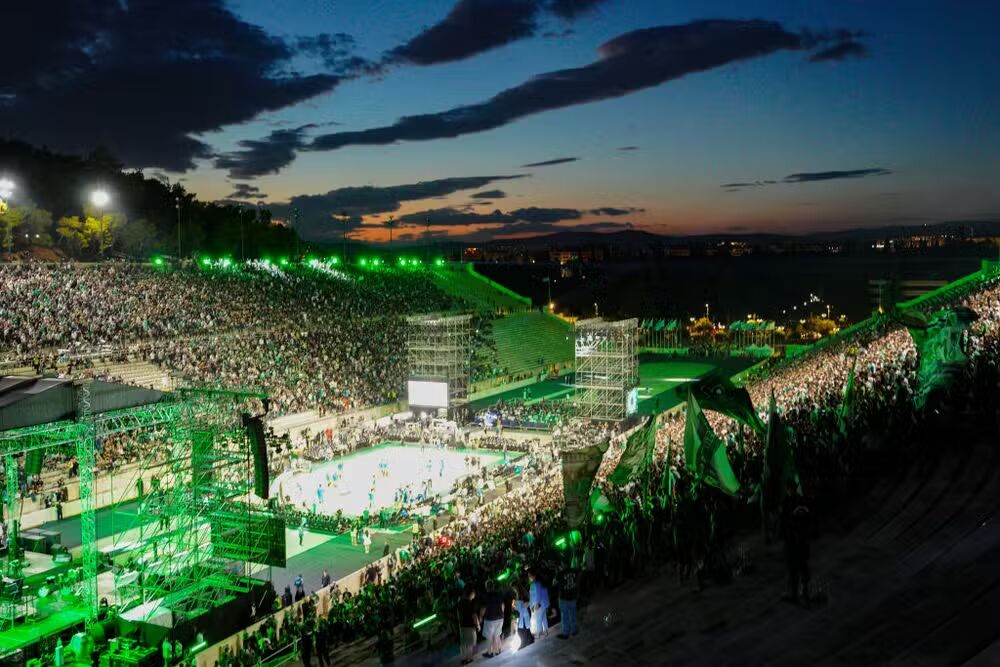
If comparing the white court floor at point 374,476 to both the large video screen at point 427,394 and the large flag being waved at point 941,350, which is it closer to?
the large video screen at point 427,394

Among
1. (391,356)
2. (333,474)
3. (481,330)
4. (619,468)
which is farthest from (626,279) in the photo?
(619,468)

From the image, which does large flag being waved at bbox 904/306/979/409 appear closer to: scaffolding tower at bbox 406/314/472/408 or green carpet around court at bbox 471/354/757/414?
green carpet around court at bbox 471/354/757/414

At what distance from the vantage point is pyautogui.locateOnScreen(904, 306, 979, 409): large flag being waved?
1411cm

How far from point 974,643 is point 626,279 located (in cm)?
15012

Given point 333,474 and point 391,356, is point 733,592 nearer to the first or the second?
point 333,474

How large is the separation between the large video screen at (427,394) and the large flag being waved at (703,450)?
2587 centimetres

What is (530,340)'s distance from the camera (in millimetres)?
56750

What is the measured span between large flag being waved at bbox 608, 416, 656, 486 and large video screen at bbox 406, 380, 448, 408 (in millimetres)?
24342

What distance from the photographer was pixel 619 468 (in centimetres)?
1303

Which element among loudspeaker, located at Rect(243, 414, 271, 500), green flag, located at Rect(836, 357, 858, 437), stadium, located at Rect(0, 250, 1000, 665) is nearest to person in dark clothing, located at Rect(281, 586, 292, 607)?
stadium, located at Rect(0, 250, 1000, 665)

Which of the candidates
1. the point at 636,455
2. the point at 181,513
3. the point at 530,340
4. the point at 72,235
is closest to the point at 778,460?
Answer: the point at 636,455

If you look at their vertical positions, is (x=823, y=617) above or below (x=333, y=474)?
above

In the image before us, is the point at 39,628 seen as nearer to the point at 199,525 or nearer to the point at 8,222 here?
the point at 199,525

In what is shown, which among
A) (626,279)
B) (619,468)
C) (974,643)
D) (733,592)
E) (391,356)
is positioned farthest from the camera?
(626,279)
